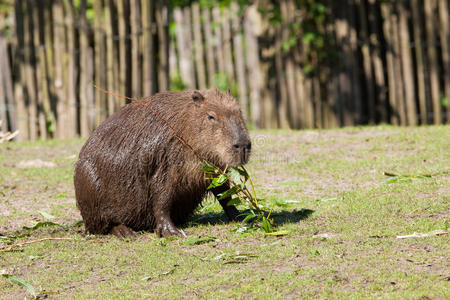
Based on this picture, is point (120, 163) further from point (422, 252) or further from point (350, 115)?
point (350, 115)

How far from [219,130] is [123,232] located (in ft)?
3.63

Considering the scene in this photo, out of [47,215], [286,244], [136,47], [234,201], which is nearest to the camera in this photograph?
[286,244]

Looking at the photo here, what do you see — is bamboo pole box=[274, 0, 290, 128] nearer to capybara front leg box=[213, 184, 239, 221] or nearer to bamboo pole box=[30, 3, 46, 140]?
bamboo pole box=[30, 3, 46, 140]

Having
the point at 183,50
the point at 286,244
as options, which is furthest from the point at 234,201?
the point at 183,50

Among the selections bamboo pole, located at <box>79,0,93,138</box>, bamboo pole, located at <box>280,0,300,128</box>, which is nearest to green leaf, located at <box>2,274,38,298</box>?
bamboo pole, located at <box>79,0,93,138</box>

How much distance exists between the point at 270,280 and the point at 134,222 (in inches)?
69.3

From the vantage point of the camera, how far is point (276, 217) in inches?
208

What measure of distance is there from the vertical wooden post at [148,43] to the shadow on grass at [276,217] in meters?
4.59

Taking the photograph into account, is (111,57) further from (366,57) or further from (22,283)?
(22,283)

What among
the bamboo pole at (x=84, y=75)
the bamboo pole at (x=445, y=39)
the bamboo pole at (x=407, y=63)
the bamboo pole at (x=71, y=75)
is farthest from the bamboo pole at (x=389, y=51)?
the bamboo pole at (x=71, y=75)

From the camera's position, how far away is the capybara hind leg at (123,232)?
16.6 feet

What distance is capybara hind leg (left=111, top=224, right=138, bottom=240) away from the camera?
505 cm

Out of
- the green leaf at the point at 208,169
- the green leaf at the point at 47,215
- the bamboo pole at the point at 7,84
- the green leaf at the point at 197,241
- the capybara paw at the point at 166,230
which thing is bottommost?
the green leaf at the point at 197,241

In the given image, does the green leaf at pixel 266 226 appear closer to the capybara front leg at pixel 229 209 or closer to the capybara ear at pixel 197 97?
the capybara front leg at pixel 229 209
